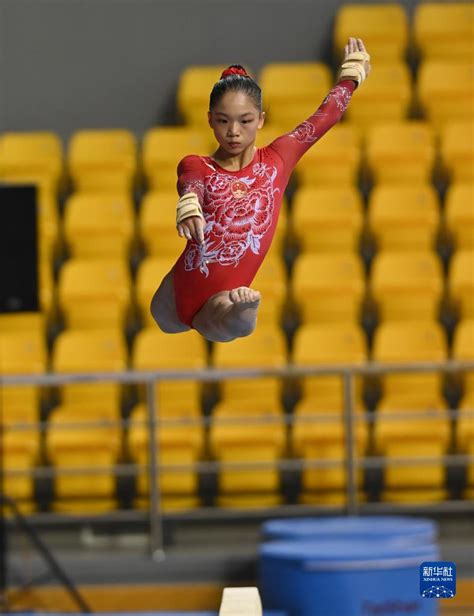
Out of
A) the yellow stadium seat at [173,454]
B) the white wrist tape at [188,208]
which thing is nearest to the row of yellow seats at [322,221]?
the yellow stadium seat at [173,454]

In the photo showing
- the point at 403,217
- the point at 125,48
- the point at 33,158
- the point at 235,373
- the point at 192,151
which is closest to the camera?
the point at 235,373

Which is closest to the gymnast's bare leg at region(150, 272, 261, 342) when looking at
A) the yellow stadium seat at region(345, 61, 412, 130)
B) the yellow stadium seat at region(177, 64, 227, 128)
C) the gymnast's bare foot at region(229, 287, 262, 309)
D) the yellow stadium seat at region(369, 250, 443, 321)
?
Result: the gymnast's bare foot at region(229, 287, 262, 309)

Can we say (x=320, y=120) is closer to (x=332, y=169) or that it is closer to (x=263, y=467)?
(x=263, y=467)

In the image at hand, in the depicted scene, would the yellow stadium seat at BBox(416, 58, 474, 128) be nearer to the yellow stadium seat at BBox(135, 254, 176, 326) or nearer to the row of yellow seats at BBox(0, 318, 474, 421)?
the row of yellow seats at BBox(0, 318, 474, 421)

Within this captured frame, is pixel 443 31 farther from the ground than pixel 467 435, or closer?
farther from the ground

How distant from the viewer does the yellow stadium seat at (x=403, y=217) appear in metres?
6.40

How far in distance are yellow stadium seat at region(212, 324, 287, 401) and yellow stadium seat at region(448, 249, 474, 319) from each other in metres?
0.73

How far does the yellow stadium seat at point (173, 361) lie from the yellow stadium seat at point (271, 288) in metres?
0.29

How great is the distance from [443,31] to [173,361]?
2302mm

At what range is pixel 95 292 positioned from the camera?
6297 mm

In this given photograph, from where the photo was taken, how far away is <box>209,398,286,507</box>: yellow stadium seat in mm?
5934

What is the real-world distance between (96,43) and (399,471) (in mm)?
2380

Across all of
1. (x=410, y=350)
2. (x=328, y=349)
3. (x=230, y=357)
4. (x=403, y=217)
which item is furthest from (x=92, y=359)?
(x=403, y=217)

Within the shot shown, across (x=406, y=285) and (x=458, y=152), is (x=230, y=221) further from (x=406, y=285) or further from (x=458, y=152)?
(x=458, y=152)
